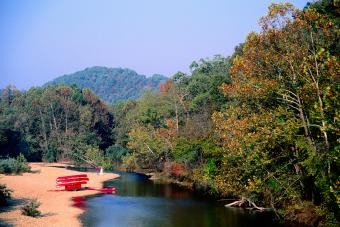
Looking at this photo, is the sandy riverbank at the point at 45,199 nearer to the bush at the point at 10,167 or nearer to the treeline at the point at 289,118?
the bush at the point at 10,167

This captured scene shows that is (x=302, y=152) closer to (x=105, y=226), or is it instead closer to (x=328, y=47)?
(x=328, y=47)

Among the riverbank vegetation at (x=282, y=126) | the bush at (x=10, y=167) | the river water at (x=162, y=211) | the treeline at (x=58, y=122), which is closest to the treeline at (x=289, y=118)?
the riverbank vegetation at (x=282, y=126)

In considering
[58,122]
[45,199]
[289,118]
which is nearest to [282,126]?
[289,118]

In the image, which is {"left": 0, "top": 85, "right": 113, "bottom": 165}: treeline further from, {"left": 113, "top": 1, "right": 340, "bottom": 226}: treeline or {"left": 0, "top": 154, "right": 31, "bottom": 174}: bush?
{"left": 113, "top": 1, "right": 340, "bottom": 226}: treeline

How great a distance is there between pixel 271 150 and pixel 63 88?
81756 mm

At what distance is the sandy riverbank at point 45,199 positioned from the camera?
28828mm

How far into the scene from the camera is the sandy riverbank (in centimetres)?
2883

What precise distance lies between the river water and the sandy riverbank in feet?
5.07

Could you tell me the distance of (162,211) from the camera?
3484 centimetres

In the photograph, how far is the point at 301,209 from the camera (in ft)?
97.7

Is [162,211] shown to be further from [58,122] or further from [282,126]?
[58,122]

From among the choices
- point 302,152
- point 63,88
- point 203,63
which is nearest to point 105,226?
point 302,152

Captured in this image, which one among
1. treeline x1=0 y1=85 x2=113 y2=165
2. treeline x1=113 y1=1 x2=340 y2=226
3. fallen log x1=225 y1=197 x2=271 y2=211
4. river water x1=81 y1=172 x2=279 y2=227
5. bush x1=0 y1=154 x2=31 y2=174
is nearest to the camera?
treeline x1=113 y1=1 x2=340 y2=226

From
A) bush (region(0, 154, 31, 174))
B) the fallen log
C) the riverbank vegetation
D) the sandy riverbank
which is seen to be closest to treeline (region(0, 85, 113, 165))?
bush (region(0, 154, 31, 174))
